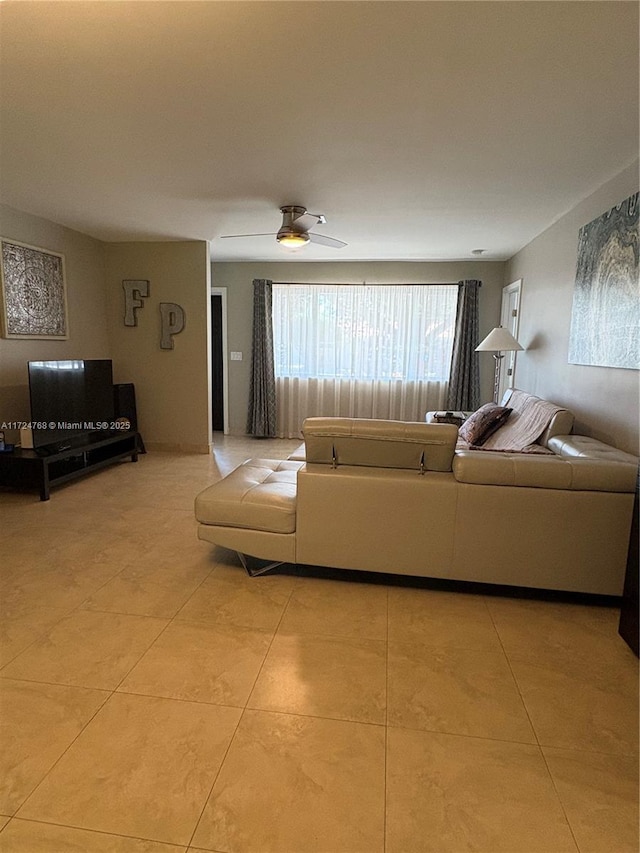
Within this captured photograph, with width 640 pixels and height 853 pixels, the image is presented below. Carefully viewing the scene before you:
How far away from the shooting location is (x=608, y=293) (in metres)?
2.90

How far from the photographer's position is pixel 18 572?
260 cm

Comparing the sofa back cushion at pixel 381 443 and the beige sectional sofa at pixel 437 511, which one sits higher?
the sofa back cushion at pixel 381 443

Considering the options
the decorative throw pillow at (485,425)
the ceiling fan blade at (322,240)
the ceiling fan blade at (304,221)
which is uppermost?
the ceiling fan blade at (304,221)

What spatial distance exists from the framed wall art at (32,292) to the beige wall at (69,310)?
0.08 m

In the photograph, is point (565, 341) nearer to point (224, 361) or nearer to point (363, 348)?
point (363, 348)

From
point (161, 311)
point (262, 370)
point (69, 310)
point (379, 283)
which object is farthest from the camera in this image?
point (262, 370)

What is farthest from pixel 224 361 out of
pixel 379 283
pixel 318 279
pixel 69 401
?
pixel 69 401

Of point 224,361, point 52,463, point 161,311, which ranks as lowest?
point 52,463

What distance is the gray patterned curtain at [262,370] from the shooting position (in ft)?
21.0

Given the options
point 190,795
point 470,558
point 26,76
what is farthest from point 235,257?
point 190,795

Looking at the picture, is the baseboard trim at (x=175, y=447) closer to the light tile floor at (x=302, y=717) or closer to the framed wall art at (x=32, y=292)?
the framed wall art at (x=32, y=292)

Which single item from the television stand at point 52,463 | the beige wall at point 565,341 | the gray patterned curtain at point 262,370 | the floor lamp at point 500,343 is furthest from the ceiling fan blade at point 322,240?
the television stand at point 52,463

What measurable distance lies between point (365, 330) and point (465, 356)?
4.55 ft

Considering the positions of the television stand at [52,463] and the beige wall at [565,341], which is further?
the television stand at [52,463]
